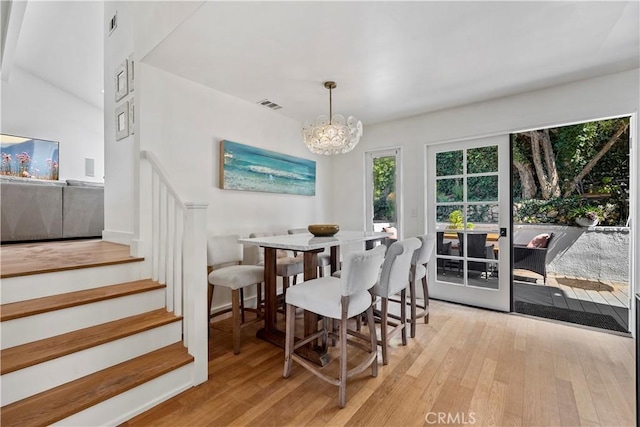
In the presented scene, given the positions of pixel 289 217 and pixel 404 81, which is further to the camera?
pixel 289 217

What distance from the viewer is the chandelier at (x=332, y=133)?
2.65 meters

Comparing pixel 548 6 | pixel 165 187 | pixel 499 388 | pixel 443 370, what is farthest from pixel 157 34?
pixel 499 388

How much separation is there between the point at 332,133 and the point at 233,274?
1546mm

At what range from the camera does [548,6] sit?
5.93 ft

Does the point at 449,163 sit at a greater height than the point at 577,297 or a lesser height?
greater

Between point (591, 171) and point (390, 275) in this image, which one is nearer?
point (390, 275)

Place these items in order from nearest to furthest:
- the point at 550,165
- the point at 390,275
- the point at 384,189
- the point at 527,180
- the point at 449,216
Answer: the point at 390,275 < the point at 449,216 < the point at 384,189 < the point at 550,165 < the point at 527,180

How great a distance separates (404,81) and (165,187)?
2432 mm

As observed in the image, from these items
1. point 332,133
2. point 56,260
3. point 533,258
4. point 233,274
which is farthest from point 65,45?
point 533,258

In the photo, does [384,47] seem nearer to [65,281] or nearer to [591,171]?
[65,281]

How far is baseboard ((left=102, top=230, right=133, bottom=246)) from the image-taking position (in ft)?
9.03

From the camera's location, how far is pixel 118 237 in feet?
9.48

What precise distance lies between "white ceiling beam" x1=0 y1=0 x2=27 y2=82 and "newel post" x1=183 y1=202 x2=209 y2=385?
3.30 m

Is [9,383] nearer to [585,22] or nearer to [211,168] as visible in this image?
[211,168]
